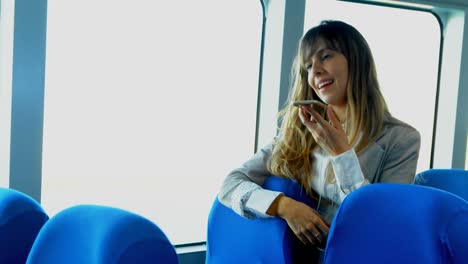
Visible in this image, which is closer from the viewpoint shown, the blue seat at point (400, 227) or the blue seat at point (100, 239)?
the blue seat at point (100, 239)

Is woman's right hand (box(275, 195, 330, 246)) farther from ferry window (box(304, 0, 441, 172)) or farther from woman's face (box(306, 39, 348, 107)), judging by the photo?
ferry window (box(304, 0, 441, 172))

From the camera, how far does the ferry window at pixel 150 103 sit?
103 inches

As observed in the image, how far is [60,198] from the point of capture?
8.76ft

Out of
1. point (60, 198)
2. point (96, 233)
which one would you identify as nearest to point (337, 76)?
point (96, 233)

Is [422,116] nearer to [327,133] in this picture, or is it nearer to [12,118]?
[327,133]

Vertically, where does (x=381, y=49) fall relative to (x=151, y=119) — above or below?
above

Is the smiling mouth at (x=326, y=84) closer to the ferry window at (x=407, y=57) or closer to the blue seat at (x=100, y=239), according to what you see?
the blue seat at (x=100, y=239)

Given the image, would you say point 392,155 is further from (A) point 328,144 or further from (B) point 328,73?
(B) point 328,73

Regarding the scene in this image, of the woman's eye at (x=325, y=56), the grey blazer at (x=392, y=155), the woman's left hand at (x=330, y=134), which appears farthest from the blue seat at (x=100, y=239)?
the woman's eye at (x=325, y=56)

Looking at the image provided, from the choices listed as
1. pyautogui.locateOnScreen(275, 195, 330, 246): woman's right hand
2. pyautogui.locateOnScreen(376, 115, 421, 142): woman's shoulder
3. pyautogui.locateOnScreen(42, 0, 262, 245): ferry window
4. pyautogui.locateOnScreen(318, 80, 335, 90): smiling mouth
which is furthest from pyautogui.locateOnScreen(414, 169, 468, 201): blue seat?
pyautogui.locateOnScreen(42, 0, 262, 245): ferry window

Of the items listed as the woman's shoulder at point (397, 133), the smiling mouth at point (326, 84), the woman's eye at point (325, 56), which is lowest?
the woman's shoulder at point (397, 133)

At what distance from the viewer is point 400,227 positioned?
1.35m

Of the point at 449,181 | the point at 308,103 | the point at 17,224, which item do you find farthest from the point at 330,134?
the point at 449,181

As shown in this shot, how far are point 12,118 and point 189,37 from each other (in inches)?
45.3
